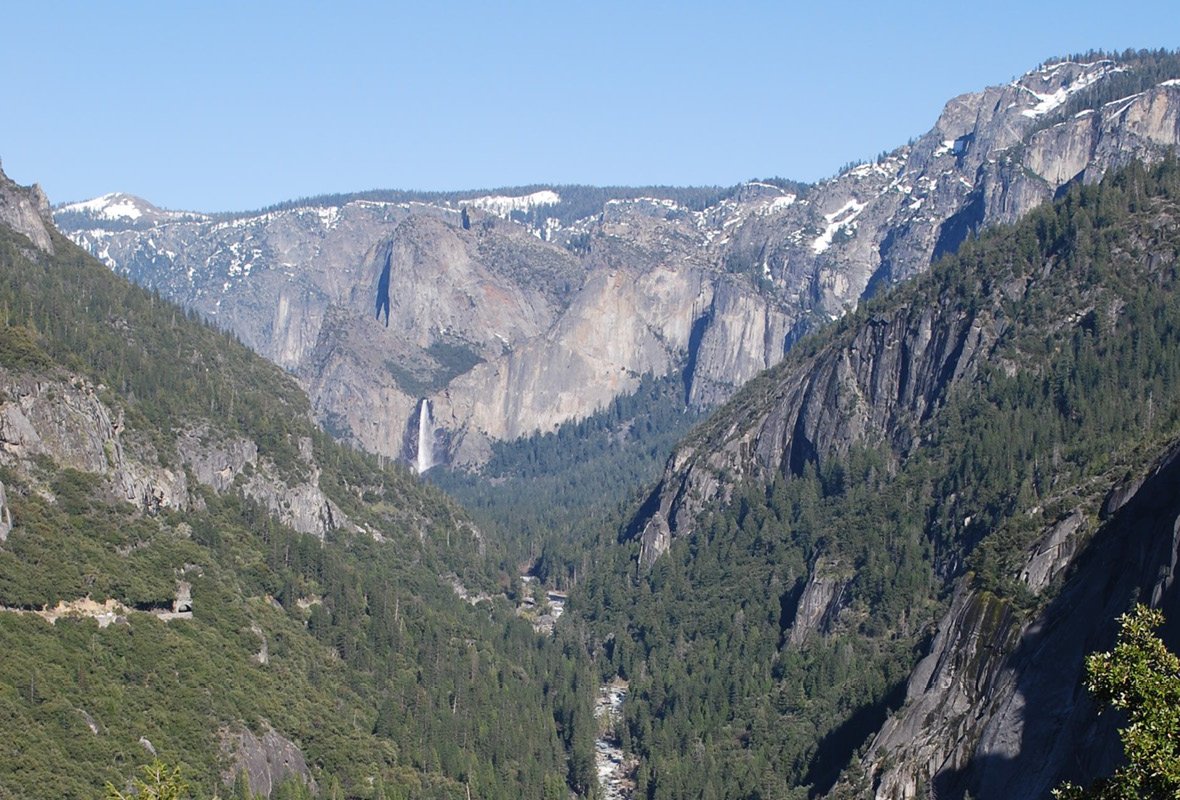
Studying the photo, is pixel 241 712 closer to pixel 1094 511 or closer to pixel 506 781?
pixel 506 781

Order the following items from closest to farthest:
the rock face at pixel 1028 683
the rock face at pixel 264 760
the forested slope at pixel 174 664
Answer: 1. the rock face at pixel 1028 683
2. the forested slope at pixel 174 664
3. the rock face at pixel 264 760

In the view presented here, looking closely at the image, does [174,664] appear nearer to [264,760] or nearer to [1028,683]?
[264,760]

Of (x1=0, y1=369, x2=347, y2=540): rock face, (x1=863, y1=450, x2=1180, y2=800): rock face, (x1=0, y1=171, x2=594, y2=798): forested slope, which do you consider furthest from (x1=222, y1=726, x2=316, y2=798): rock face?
(x1=863, y1=450, x2=1180, y2=800): rock face

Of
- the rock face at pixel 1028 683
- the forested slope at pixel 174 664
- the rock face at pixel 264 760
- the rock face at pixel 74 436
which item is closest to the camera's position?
the rock face at pixel 1028 683

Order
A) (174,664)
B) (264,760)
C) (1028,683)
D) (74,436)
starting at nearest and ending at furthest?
(1028,683), (264,760), (174,664), (74,436)

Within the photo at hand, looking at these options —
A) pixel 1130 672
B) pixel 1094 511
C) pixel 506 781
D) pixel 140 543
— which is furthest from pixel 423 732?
pixel 1130 672

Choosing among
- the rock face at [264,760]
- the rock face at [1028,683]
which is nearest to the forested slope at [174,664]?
the rock face at [264,760]

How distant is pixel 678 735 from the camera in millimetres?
187000

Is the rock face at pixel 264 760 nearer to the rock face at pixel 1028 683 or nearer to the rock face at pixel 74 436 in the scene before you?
the rock face at pixel 74 436

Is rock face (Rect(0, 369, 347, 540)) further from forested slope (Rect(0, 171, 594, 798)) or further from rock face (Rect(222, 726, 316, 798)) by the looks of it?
rock face (Rect(222, 726, 316, 798))

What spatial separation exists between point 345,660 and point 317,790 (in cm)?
3785

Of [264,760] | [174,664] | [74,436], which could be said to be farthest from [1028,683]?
[74,436]

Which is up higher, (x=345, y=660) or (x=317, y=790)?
(x=345, y=660)

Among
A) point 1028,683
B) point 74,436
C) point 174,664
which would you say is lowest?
point 174,664
